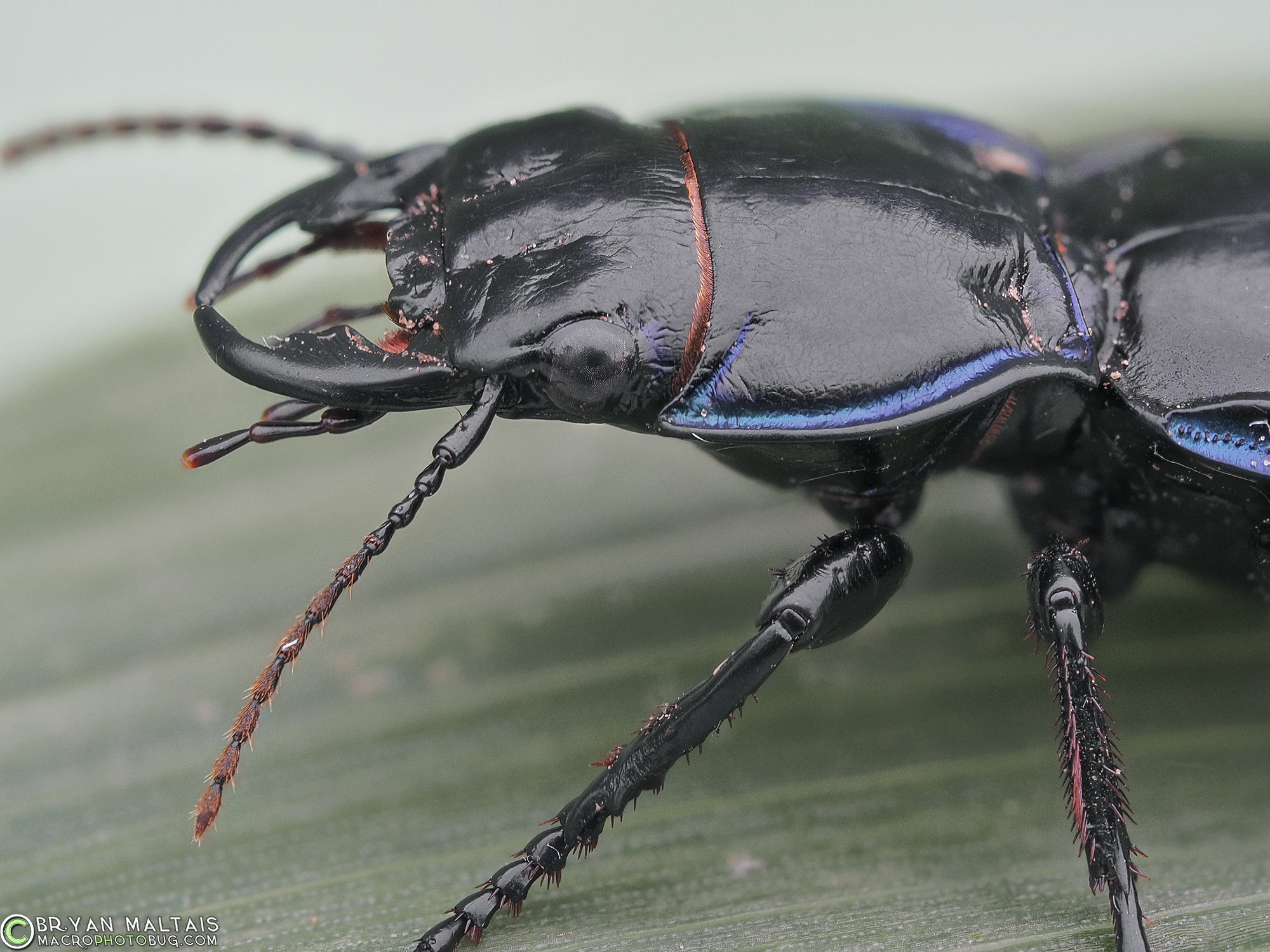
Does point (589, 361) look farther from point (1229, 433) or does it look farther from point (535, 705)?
point (1229, 433)

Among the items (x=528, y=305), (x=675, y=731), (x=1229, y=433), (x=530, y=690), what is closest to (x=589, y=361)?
(x=528, y=305)

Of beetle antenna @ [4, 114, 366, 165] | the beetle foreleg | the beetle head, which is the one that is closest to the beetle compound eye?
the beetle head

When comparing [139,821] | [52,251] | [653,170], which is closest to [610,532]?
[653,170]

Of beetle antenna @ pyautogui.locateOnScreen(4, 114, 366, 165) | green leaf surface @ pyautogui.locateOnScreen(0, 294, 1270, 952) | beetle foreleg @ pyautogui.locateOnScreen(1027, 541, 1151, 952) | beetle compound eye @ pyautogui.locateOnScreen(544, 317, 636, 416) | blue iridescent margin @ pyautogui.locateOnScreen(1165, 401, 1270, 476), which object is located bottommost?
green leaf surface @ pyautogui.locateOnScreen(0, 294, 1270, 952)

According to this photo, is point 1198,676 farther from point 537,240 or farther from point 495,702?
point 537,240

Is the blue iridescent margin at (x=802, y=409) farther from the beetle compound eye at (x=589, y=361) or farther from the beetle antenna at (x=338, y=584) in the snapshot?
the beetle antenna at (x=338, y=584)

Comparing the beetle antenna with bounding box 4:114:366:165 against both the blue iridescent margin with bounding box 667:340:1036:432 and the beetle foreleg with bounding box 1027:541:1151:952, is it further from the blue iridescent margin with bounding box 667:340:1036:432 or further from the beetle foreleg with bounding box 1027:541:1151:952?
the beetle foreleg with bounding box 1027:541:1151:952

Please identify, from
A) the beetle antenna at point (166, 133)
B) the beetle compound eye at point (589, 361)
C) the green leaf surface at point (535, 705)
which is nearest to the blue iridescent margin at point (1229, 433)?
the green leaf surface at point (535, 705)
